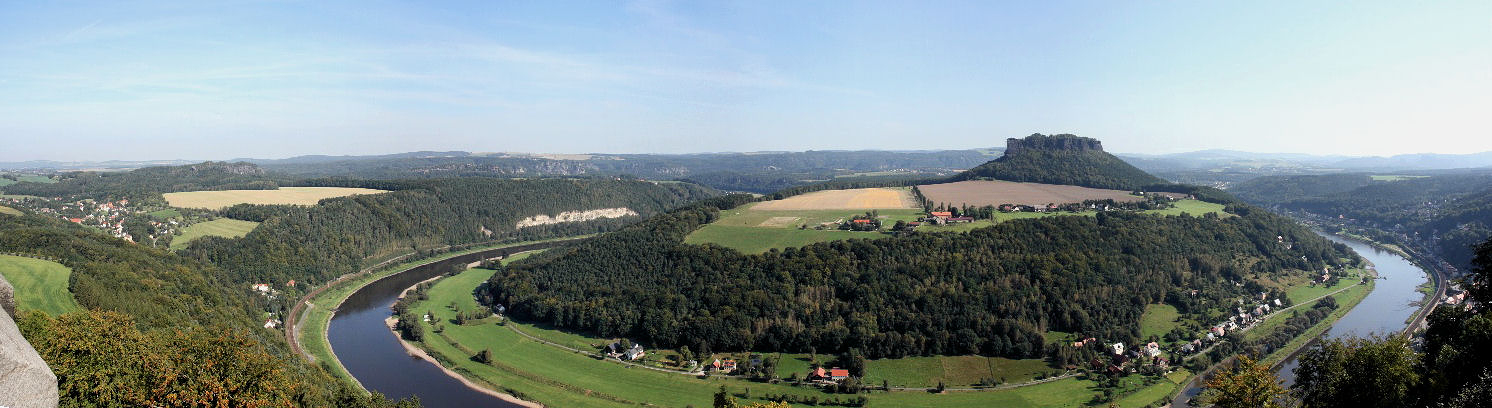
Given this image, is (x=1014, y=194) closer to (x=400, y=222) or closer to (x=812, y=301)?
(x=812, y=301)

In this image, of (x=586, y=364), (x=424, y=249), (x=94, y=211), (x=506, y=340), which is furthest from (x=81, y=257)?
(x=94, y=211)

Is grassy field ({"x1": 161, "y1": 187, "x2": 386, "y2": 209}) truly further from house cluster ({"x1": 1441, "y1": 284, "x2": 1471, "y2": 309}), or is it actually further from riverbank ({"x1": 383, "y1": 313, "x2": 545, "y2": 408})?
house cluster ({"x1": 1441, "y1": 284, "x2": 1471, "y2": 309})

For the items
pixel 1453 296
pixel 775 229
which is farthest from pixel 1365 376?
pixel 1453 296

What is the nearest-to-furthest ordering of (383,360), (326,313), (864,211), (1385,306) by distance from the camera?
(383,360), (1385,306), (326,313), (864,211)

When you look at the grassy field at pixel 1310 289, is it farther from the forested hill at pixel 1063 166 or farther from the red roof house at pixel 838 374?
the red roof house at pixel 838 374

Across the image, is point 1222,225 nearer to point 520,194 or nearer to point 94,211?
point 520,194

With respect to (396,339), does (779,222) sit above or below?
above
